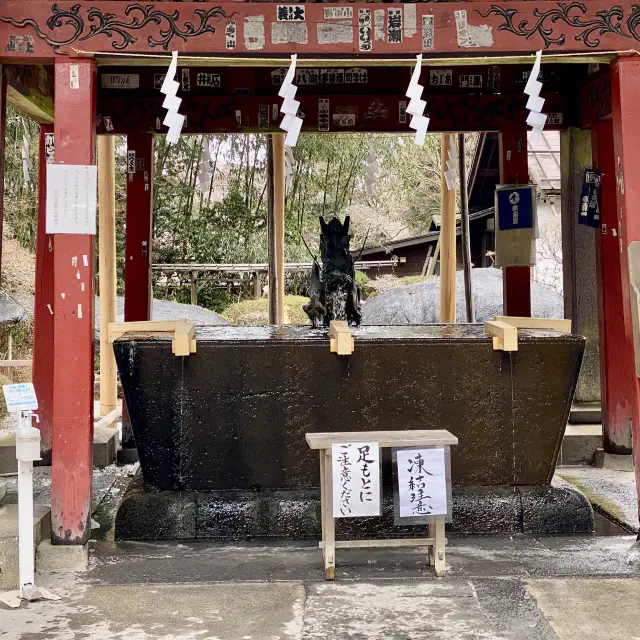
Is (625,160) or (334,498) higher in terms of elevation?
(625,160)

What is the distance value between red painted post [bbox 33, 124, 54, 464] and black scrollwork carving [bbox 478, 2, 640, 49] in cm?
433

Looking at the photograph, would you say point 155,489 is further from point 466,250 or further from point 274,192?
point 466,250

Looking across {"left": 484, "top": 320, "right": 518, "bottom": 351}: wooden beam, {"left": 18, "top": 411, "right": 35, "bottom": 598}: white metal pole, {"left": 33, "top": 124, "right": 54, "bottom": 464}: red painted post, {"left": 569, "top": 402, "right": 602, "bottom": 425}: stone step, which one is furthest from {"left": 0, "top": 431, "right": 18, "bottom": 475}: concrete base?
{"left": 569, "top": 402, "right": 602, "bottom": 425}: stone step

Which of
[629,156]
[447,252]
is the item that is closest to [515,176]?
[447,252]

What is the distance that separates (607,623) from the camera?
4211 mm

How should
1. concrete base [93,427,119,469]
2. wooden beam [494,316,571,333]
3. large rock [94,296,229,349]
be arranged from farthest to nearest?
large rock [94,296,229,349] → concrete base [93,427,119,469] → wooden beam [494,316,571,333]

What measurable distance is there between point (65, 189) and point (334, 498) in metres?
2.58

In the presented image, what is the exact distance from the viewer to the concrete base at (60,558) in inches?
205

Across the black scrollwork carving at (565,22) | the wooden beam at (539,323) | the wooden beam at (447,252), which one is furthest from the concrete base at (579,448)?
the black scrollwork carving at (565,22)

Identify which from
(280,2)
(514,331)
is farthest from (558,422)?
(280,2)

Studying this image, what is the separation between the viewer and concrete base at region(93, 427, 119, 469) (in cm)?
855

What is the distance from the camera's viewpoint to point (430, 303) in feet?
50.2

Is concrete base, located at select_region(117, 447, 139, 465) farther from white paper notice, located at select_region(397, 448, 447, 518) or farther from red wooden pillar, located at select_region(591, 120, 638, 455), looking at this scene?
red wooden pillar, located at select_region(591, 120, 638, 455)

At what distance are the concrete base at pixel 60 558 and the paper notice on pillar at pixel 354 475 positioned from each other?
5.54 ft
